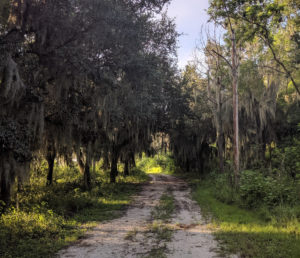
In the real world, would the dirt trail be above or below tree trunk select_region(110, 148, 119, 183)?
below

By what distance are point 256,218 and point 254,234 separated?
77.6 inches

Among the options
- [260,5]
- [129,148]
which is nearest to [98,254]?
[260,5]

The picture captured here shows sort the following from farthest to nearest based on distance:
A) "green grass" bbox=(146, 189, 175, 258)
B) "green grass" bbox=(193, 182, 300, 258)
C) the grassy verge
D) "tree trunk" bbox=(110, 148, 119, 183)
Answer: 1. "tree trunk" bbox=(110, 148, 119, 183)
2. the grassy verge
3. "green grass" bbox=(146, 189, 175, 258)
4. "green grass" bbox=(193, 182, 300, 258)

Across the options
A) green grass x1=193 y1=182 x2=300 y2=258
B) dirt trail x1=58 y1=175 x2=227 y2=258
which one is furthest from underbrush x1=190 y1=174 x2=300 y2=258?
dirt trail x1=58 y1=175 x2=227 y2=258

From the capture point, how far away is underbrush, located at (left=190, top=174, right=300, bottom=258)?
5480mm

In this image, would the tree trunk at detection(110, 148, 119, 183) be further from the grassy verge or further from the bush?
the bush

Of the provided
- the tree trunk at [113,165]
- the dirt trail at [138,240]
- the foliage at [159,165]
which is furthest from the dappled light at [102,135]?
the foliage at [159,165]

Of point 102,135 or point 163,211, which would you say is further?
point 102,135

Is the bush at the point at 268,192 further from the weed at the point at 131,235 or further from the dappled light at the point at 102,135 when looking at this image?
the weed at the point at 131,235

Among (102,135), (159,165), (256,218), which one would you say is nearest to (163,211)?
(256,218)

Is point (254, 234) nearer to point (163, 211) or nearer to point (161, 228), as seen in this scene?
point (161, 228)

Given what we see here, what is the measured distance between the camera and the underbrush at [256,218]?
5480 millimetres

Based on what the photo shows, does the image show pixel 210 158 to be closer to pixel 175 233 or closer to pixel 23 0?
pixel 175 233

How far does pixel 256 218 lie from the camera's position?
8234 millimetres
